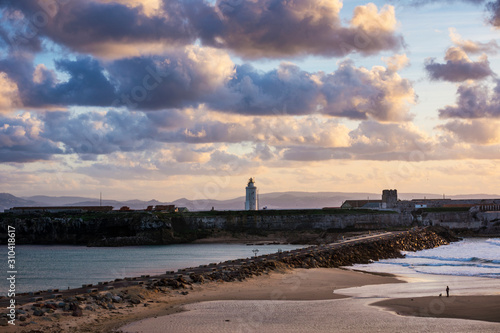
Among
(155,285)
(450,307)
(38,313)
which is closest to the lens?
(38,313)

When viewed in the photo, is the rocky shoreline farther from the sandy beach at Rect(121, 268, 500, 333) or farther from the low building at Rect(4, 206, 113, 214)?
the low building at Rect(4, 206, 113, 214)

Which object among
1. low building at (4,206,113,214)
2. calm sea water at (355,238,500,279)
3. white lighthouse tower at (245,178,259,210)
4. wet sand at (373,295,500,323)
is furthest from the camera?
white lighthouse tower at (245,178,259,210)

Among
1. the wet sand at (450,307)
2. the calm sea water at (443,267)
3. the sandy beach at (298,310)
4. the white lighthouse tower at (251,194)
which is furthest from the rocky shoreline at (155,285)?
the white lighthouse tower at (251,194)

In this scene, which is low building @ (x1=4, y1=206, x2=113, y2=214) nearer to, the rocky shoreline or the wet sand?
the rocky shoreline

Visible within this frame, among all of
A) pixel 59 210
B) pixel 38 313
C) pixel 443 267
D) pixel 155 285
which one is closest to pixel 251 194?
pixel 59 210

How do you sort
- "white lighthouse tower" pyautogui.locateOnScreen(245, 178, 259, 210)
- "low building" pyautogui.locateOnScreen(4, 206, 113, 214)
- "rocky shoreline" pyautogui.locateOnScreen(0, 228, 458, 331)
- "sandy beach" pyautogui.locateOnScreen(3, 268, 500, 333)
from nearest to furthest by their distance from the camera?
"sandy beach" pyautogui.locateOnScreen(3, 268, 500, 333) → "rocky shoreline" pyautogui.locateOnScreen(0, 228, 458, 331) → "low building" pyautogui.locateOnScreen(4, 206, 113, 214) → "white lighthouse tower" pyautogui.locateOnScreen(245, 178, 259, 210)

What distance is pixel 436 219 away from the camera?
98.8 m

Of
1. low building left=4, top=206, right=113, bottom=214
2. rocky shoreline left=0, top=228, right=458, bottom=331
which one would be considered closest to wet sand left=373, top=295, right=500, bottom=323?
rocky shoreline left=0, top=228, right=458, bottom=331

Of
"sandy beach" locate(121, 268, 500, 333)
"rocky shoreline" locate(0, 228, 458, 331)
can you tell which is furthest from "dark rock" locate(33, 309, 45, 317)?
"sandy beach" locate(121, 268, 500, 333)

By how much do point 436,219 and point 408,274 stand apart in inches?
2769

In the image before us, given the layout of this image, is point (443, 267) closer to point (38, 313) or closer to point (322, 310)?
point (322, 310)

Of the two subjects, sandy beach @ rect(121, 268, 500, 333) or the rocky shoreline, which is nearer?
sandy beach @ rect(121, 268, 500, 333)

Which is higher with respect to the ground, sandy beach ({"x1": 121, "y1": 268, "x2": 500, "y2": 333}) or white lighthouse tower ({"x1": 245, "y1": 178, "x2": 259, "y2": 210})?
white lighthouse tower ({"x1": 245, "y1": 178, "x2": 259, "y2": 210})

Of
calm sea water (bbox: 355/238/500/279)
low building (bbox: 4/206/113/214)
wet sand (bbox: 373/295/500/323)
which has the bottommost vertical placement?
calm sea water (bbox: 355/238/500/279)
